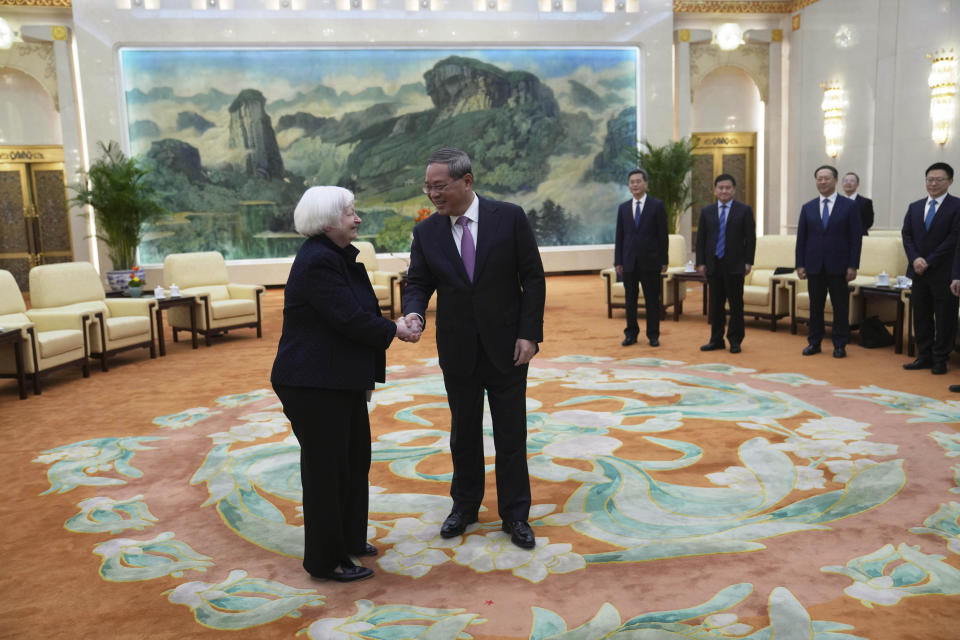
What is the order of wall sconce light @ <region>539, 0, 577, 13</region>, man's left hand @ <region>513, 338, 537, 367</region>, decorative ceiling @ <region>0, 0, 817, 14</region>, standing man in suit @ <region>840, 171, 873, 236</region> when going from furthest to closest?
decorative ceiling @ <region>0, 0, 817, 14</region>
wall sconce light @ <region>539, 0, 577, 13</region>
standing man in suit @ <region>840, 171, 873, 236</region>
man's left hand @ <region>513, 338, 537, 367</region>

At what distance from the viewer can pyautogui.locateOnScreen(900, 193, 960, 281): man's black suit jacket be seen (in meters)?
5.95

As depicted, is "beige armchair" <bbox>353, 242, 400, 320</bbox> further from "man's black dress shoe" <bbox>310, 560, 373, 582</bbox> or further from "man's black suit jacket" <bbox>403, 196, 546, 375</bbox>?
"man's black dress shoe" <bbox>310, 560, 373, 582</bbox>

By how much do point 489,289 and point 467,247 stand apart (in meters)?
0.20

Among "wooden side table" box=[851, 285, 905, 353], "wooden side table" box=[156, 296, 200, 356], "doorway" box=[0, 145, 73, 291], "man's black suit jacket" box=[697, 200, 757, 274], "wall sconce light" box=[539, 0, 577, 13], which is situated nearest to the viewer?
"wooden side table" box=[851, 285, 905, 353]

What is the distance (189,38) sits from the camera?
1286 centimetres

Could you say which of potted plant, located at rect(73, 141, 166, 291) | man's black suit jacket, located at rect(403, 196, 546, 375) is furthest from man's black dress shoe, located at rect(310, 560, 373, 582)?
potted plant, located at rect(73, 141, 166, 291)

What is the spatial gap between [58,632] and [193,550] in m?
0.70

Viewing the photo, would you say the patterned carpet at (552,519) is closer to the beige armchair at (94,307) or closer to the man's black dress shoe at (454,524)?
the man's black dress shoe at (454,524)

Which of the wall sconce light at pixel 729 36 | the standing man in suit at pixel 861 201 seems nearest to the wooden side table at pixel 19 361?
the standing man in suit at pixel 861 201

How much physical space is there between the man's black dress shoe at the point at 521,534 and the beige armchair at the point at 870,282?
5.42 meters

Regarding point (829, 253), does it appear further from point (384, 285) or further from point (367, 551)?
point (384, 285)

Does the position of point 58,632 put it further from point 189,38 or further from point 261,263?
point 189,38

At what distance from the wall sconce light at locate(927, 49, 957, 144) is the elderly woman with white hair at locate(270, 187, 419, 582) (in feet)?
32.3

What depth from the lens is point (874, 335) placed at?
723cm
